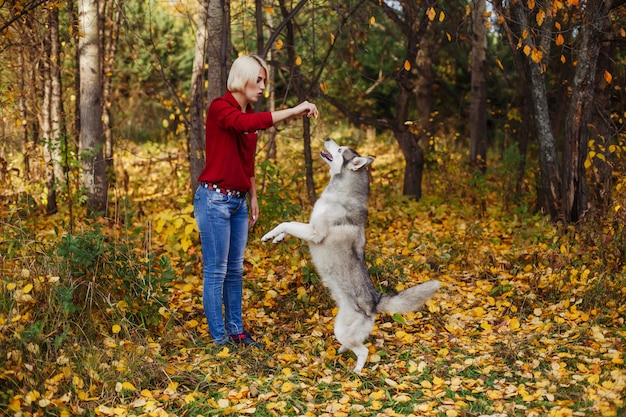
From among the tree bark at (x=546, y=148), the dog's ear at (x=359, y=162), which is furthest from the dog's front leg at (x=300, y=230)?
the tree bark at (x=546, y=148)

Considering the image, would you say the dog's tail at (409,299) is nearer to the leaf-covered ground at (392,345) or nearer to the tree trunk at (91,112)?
the leaf-covered ground at (392,345)

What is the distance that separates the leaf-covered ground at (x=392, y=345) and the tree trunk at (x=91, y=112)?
1.10 meters

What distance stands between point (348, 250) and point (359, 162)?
711 millimetres

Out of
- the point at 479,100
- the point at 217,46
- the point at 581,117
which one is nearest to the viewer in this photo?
the point at 217,46

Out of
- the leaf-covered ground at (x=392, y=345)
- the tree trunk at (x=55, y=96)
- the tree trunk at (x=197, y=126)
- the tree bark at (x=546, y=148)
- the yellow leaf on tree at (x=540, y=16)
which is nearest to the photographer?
the leaf-covered ground at (x=392, y=345)

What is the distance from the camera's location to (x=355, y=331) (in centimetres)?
470

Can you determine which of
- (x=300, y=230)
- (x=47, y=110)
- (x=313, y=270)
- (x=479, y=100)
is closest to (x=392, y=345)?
(x=313, y=270)

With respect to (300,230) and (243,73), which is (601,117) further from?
(243,73)

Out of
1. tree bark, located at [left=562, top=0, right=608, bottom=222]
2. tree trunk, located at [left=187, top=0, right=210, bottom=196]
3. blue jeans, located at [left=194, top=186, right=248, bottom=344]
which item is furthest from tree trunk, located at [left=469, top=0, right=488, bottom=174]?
blue jeans, located at [left=194, top=186, right=248, bottom=344]

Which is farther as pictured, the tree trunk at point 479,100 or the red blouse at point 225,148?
the tree trunk at point 479,100

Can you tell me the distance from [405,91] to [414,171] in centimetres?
138

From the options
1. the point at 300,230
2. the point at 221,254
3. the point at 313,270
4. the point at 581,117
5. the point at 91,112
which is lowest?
the point at 313,270

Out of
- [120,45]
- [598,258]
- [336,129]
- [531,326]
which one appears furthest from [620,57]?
[120,45]

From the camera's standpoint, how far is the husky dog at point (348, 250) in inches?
186
